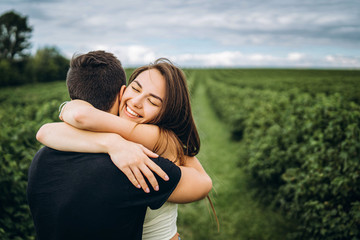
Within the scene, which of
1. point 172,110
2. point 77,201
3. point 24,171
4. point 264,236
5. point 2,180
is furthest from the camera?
point 264,236

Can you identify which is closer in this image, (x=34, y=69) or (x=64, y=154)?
(x=64, y=154)

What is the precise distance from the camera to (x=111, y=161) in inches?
45.3

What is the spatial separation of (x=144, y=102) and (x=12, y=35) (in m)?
67.7

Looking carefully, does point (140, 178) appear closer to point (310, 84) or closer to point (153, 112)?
point (153, 112)

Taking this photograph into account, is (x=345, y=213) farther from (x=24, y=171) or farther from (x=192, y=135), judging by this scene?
(x=24, y=171)

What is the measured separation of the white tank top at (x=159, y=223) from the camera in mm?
1460

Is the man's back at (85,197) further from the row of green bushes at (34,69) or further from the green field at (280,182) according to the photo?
the row of green bushes at (34,69)

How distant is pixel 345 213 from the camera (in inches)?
123

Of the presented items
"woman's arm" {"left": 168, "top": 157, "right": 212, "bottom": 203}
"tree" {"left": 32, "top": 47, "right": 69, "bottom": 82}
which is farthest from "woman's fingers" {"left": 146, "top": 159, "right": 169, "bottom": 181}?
"tree" {"left": 32, "top": 47, "right": 69, "bottom": 82}

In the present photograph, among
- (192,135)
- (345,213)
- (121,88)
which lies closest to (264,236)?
(345,213)

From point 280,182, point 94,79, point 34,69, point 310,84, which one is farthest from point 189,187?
point 34,69

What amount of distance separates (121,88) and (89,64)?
0.73 ft

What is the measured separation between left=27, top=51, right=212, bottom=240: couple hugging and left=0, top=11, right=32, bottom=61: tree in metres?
65.2

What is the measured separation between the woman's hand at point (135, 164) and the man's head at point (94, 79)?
1.08 feet
